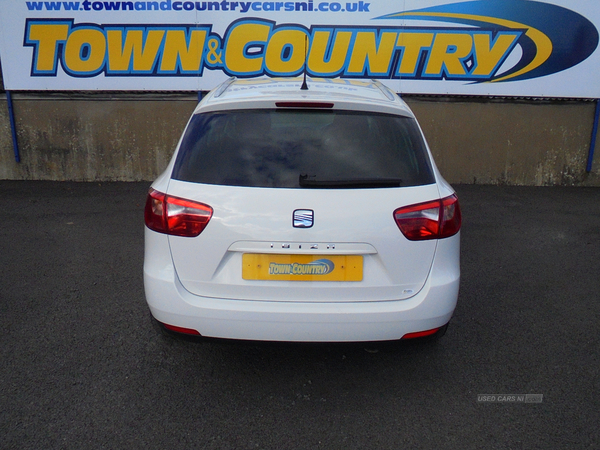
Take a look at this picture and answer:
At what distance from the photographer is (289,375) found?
342 centimetres

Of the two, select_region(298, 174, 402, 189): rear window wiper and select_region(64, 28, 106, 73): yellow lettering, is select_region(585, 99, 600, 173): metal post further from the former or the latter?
select_region(64, 28, 106, 73): yellow lettering

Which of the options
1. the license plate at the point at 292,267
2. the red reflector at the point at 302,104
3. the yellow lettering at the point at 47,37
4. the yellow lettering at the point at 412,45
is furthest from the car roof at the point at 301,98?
the yellow lettering at the point at 47,37

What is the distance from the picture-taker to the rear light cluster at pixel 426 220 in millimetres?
2881

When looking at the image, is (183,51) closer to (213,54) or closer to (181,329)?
(213,54)

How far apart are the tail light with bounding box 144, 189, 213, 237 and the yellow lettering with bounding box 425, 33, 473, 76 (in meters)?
6.31

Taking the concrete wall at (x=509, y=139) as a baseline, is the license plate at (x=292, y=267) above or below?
above

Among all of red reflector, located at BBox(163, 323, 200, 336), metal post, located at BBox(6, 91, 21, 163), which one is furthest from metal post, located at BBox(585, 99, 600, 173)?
metal post, located at BBox(6, 91, 21, 163)

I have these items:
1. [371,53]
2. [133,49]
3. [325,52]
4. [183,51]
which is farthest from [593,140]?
[133,49]

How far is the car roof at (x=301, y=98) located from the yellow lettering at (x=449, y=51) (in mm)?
4975

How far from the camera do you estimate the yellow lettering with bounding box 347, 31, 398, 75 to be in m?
8.23

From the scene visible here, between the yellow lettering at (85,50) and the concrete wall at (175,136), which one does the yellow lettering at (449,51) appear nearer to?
the concrete wall at (175,136)

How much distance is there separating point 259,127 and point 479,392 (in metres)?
1.94

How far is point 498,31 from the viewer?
830 cm

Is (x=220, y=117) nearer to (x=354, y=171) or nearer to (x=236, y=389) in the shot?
(x=354, y=171)
